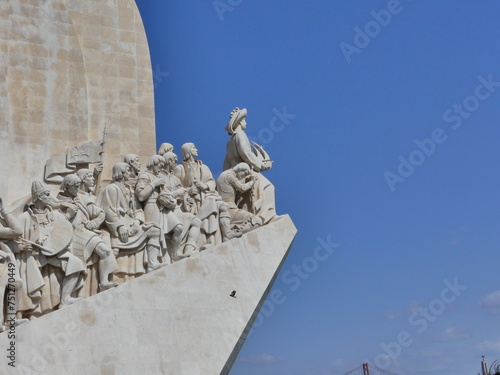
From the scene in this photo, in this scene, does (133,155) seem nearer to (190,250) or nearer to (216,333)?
(190,250)

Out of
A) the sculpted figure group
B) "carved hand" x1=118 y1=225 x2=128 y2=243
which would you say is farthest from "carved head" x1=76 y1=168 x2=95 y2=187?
"carved hand" x1=118 y1=225 x2=128 y2=243

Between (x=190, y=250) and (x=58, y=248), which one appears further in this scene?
(x=190, y=250)

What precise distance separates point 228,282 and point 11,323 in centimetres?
293

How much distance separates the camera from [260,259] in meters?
15.1

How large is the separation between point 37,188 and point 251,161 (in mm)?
3432

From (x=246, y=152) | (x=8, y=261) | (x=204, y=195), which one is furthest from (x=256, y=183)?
(x=8, y=261)

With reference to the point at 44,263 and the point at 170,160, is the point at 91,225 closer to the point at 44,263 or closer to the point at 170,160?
the point at 44,263

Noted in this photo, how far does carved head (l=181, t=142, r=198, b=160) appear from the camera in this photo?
1586cm

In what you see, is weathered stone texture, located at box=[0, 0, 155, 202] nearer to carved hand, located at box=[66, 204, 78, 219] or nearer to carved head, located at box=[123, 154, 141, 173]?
carved head, located at box=[123, 154, 141, 173]

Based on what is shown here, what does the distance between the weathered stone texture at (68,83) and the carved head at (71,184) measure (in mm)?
658

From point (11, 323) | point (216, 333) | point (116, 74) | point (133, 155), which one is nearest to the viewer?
point (11, 323)

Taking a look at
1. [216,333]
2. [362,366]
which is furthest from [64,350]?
[362,366]

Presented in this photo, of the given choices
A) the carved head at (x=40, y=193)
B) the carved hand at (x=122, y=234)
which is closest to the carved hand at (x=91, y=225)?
the carved hand at (x=122, y=234)

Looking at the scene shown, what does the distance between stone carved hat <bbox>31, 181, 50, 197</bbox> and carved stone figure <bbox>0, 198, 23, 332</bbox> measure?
456 millimetres
